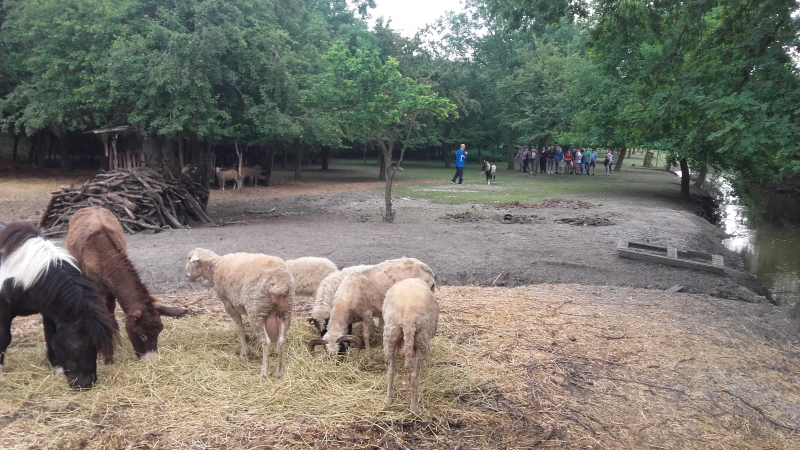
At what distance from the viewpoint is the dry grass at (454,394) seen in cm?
396

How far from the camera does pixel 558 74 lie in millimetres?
34438

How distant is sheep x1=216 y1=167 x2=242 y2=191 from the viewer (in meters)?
23.5

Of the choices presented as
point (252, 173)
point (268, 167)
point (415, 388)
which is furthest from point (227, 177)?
point (415, 388)

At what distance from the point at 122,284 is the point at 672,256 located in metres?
9.56

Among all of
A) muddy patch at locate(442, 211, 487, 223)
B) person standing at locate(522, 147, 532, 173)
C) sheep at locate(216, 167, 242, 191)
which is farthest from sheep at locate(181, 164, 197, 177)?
person standing at locate(522, 147, 532, 173)

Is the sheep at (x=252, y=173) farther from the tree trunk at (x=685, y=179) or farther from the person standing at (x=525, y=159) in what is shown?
the person standing at (x=525, y=159)

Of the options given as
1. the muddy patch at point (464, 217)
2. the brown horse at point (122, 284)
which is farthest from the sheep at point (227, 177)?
the brown horse at point (122, 284)

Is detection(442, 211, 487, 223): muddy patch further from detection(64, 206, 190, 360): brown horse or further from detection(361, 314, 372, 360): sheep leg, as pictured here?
detection(64, 206, 190, 360): brown horse

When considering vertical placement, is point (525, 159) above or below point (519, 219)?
above

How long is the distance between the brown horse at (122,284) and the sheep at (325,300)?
1323 millimetres

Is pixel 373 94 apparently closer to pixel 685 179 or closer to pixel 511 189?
pixel 511 189

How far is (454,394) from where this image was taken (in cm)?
459

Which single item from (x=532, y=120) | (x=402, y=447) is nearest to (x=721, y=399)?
(x=402, y=447)

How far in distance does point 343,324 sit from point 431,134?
33883 mm
